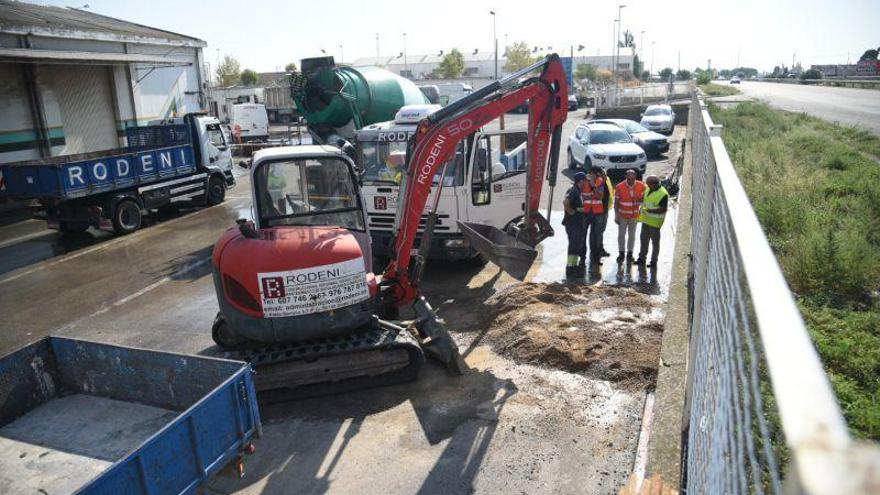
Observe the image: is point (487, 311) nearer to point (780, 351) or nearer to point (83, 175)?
point (780, 351)

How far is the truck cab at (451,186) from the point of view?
10.6 metres

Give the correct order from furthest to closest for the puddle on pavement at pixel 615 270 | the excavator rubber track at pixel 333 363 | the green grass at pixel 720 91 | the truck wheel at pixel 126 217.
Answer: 1. the green grass at pixel 720 91
2. the truck wheel at pixel 126 217
3. the puddle on pavement at pixel 615 270
4. the excavator rubber track at pixel 333 363

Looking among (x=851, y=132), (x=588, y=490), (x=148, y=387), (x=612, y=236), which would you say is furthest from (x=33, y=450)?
(x=851, y=132)

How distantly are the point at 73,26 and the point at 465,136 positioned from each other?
64.1ft

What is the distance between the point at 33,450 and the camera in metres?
5.14

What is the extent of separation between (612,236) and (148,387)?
962 cm

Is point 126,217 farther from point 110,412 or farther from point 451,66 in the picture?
point 451,66

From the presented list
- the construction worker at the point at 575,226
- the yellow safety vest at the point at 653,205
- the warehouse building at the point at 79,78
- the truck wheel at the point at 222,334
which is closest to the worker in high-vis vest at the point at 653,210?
the yellow safety vest at the point at 653,205

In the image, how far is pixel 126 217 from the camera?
15.8m

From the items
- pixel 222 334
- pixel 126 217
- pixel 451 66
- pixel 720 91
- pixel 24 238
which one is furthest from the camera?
pixel 451 66

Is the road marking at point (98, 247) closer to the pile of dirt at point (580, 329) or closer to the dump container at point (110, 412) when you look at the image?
the dump container at point (110, 412)

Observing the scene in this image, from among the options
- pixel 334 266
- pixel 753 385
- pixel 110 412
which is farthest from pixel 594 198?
pixel 753 385

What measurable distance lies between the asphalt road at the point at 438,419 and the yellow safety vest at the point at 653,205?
872 millimetres

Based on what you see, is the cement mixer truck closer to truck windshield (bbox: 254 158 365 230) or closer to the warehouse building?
truck windshield (bbox: 254 158 365 230)
